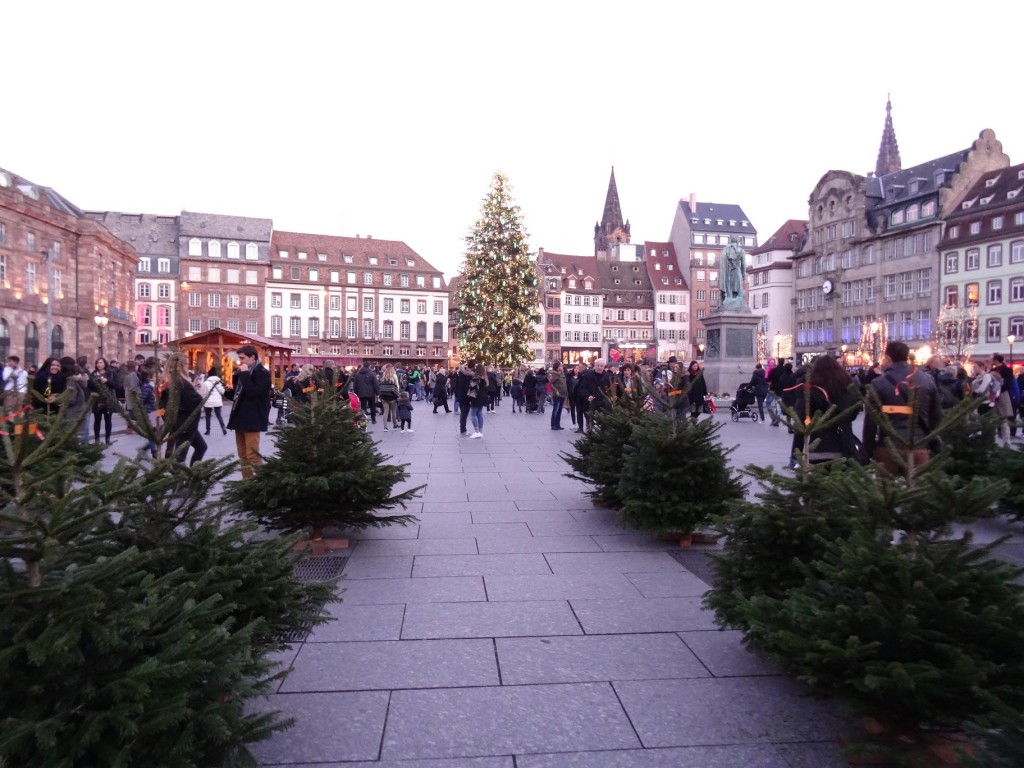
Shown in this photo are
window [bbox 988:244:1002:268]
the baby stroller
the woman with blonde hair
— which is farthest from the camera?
window [bbox 988:244:1002:268]

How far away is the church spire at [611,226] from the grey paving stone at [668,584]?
119m

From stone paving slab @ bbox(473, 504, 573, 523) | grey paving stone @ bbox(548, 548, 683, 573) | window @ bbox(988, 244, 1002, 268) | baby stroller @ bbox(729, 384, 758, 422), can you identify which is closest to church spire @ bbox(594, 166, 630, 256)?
window @ bbox(988, 244, 1002, 268)

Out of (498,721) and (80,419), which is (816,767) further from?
(80,419)

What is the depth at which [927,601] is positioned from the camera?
330 cm

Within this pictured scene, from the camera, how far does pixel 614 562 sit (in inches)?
276

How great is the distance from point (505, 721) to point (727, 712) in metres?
1.03

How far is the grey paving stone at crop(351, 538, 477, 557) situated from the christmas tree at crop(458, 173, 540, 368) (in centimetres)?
4108

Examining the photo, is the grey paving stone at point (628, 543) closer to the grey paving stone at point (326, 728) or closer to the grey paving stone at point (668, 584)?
the grey paving stone at point (668, 584)

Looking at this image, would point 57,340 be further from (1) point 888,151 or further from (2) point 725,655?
(1) point 888,151

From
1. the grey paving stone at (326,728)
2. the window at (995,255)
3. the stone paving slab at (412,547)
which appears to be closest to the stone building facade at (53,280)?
the stone paving slab at (412,547)

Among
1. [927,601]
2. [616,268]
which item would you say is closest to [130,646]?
[927,601]

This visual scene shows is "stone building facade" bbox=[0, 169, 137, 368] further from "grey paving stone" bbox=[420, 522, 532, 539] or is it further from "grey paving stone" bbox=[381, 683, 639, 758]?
"grey paving stone" bbox=[381, 683, 639, 758]

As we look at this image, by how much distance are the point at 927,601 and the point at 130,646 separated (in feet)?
9.36

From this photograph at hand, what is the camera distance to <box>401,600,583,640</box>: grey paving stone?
201 inches
